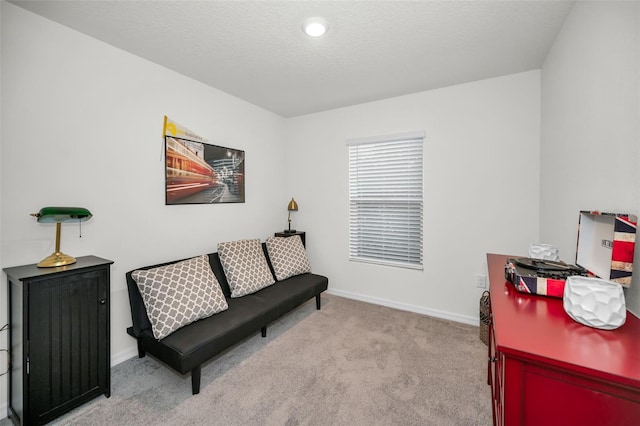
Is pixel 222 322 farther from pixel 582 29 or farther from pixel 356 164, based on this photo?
pixel 582 29

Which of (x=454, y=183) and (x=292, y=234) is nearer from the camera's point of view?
(x=454, y=183)

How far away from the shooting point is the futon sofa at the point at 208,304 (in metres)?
1.81

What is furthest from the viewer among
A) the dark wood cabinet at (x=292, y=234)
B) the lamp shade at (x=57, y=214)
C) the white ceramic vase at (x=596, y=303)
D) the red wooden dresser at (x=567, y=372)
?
the dark wood cabinet at (x=292, y=234)

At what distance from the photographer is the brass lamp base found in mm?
1647

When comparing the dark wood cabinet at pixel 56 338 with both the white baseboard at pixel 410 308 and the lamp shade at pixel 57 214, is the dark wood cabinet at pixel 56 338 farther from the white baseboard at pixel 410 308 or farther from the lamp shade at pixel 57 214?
the white baseboard at pixel 410 308

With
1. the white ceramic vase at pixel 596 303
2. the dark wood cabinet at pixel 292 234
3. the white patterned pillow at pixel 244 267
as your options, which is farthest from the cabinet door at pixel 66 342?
the white ceramic vase at pixel 596 303

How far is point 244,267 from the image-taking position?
267cm

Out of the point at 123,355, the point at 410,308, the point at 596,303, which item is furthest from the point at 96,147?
the point at 410,308

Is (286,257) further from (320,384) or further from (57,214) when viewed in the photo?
(57,214)

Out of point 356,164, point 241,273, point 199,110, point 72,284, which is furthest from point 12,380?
point 356,164

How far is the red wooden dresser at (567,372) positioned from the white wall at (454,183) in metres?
1.93

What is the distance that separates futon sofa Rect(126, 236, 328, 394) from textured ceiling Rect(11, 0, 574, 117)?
1732mm

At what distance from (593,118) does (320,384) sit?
7.54 ft

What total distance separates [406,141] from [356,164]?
67 centimetres
